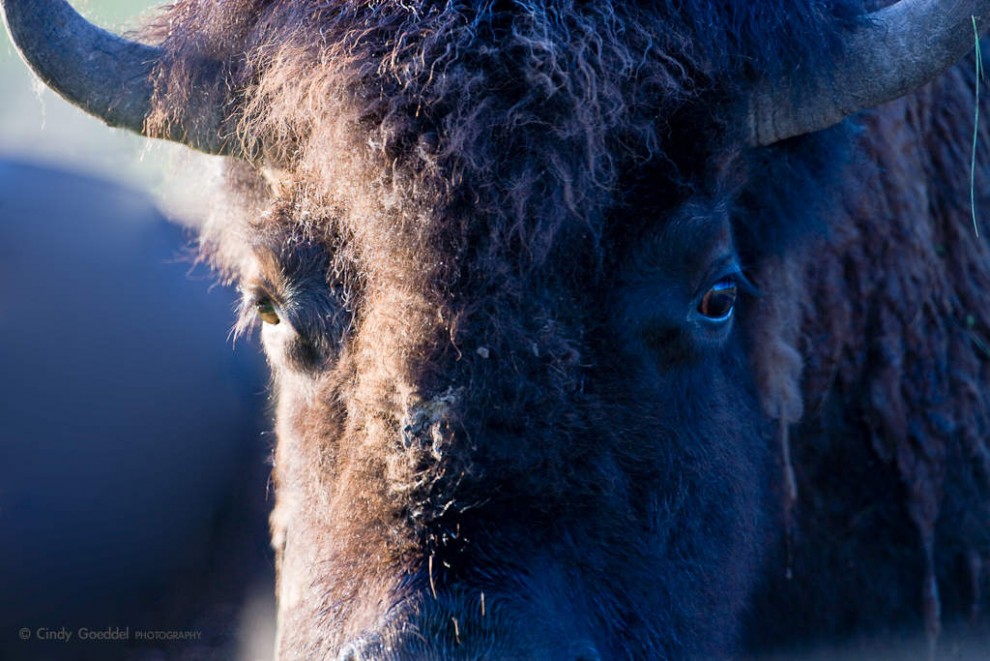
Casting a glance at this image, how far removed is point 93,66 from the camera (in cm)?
245

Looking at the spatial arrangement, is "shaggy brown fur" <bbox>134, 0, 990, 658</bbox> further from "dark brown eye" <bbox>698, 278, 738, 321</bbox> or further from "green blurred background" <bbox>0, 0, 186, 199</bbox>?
"green blurred background" <bbox>0, 0, 186, 199</bbox>

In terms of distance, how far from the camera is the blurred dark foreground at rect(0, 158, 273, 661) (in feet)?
11.6

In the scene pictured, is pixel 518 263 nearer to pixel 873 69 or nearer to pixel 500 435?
pixel 500 435

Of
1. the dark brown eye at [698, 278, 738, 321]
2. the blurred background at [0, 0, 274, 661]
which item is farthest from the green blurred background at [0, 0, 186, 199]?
the dark brown eye at [698, 278, 738, 321]

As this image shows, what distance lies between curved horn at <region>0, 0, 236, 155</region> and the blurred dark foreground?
4.99 feet

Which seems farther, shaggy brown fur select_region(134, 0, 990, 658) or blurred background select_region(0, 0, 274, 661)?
blurred background select_region(0, 0, 274, 661)

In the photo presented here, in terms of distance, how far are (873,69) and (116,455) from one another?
9.54ft

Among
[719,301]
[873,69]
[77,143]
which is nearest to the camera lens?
[873,69]

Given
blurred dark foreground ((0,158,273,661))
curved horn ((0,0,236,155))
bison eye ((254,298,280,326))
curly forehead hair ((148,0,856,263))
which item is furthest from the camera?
blurred dark foreground ((0,158,273,661))

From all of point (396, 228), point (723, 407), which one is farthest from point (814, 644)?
point (396, 228)

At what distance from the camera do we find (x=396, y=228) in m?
2.05

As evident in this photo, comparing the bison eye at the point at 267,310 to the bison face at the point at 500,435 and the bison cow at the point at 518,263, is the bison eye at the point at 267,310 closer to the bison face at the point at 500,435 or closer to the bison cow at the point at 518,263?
the bison cow at the point at 518,263

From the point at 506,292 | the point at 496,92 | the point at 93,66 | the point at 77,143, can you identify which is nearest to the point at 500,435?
the point at 506,292

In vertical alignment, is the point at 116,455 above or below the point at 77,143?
below
